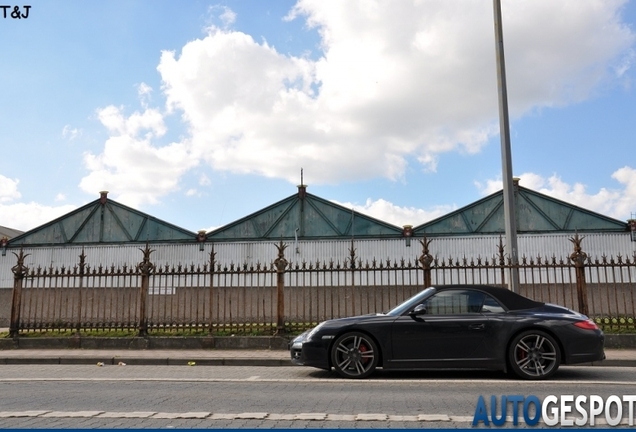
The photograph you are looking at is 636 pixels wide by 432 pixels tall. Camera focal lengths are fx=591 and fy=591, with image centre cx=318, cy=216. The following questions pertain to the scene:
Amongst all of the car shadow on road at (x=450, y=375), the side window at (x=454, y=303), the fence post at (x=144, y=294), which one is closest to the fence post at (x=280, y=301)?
the fence post at (x=144, y=294)

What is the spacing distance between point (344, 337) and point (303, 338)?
726 mm

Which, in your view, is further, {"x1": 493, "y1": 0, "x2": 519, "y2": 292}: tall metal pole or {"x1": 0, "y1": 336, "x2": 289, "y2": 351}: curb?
{"x1": 0, "y1": 336, "x2": 289, "y2": 351}: curb

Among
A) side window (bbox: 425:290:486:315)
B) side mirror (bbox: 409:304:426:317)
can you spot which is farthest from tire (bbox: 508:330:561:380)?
side mirror (bbox: 409:304:426:317)

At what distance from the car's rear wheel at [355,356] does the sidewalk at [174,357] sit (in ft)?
8.90

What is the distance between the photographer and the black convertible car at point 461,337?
8312 millimetres

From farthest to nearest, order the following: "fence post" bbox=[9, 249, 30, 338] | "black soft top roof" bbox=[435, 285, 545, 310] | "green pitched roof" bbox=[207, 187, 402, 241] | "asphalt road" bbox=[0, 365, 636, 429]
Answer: "green pitched roof" bbox=[207, 187, 402, 241] → "fence post" bbox=[9, 249, 30, 338] → "black soft top roof" bbox=[435, 285, 545, 310] → "asphalt road" bbox=[0, 365, 636, 429]

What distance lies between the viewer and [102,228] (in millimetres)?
28719

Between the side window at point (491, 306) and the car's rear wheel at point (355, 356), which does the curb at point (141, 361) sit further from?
the side window at point (491, 306)

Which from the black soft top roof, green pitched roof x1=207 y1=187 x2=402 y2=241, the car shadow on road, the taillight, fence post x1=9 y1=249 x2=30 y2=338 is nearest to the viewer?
the taillight

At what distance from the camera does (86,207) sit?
95.5 ft

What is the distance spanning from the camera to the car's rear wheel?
8617mm

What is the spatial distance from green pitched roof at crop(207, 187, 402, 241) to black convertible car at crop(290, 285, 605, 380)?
17750 millimetres

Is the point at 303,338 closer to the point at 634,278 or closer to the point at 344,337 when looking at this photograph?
the point at 344,337

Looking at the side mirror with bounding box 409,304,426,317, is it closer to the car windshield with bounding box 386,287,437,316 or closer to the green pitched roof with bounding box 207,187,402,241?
the car windshield with bounding box 386,287,437,316
